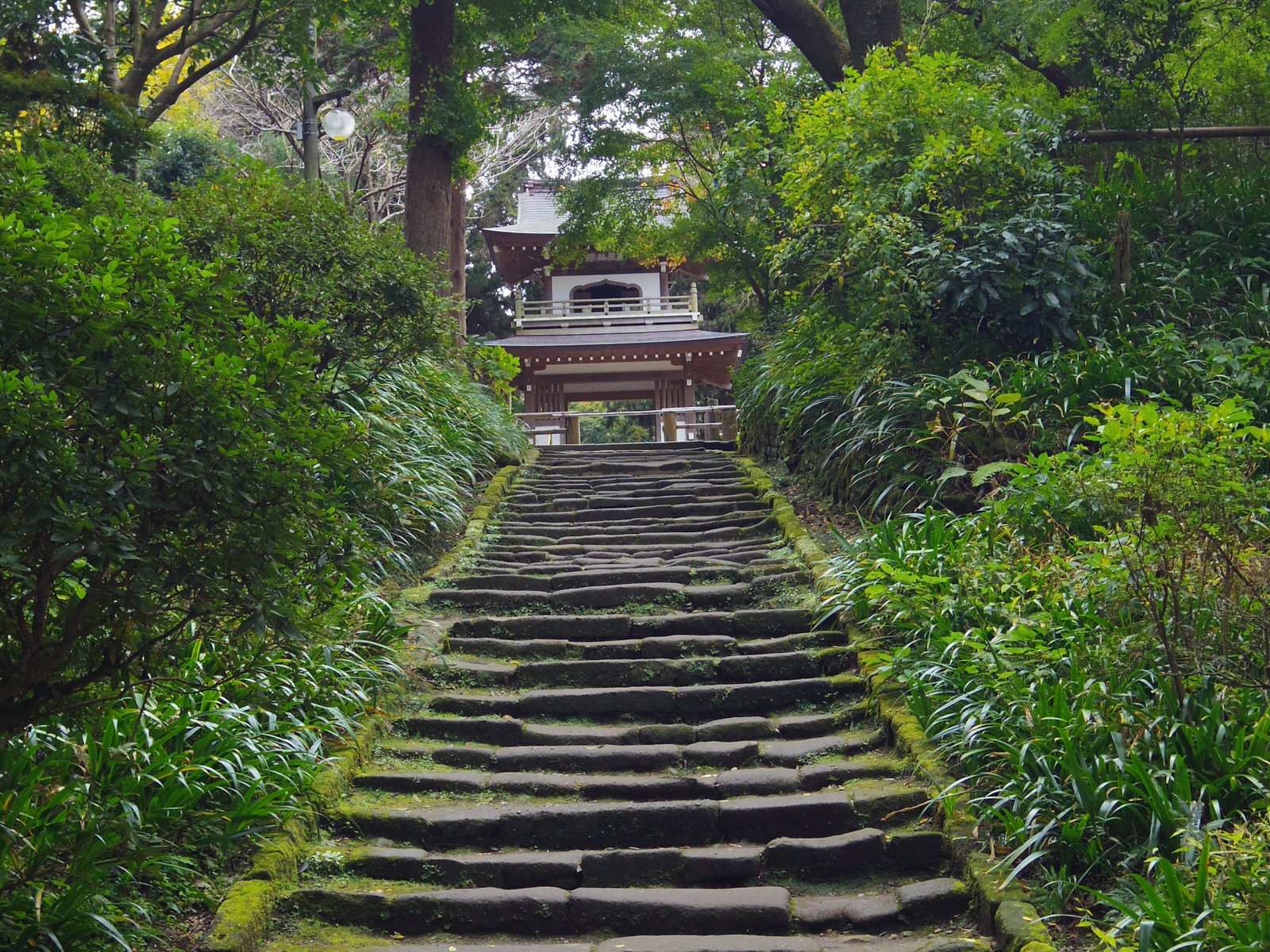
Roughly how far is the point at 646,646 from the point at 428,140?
7.91 m

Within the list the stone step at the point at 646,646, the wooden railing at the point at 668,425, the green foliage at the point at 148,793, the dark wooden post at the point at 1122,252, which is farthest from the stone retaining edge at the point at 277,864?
the wooden railing at the point at 668,425

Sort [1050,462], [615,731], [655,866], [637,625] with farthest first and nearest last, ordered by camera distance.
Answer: [637,625]
[615,731]
[1050,462]
[655,866]

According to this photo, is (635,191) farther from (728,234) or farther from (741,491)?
(741,491)

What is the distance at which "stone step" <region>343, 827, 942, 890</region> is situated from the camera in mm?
4434

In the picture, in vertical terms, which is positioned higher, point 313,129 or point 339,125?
point 339,125

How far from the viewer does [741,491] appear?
32.7 ft

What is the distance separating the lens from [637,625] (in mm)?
6805

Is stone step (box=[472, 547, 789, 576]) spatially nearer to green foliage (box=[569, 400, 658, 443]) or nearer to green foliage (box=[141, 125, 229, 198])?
green foliage (box=[141, 125, 229, 198])

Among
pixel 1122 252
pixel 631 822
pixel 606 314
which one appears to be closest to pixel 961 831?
pixel 631 822

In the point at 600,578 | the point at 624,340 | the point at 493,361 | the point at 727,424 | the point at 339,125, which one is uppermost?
the point at 339,125

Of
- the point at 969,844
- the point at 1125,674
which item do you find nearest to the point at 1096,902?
the point at 969,844

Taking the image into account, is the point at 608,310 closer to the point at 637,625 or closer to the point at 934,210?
the point at 934,210

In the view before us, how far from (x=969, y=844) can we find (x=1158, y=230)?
6721 mm

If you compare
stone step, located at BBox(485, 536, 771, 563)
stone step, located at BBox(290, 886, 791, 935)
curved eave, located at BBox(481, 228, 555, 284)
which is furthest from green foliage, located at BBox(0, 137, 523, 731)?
curved eave, located at BBox(481, 228, 555, 284)
